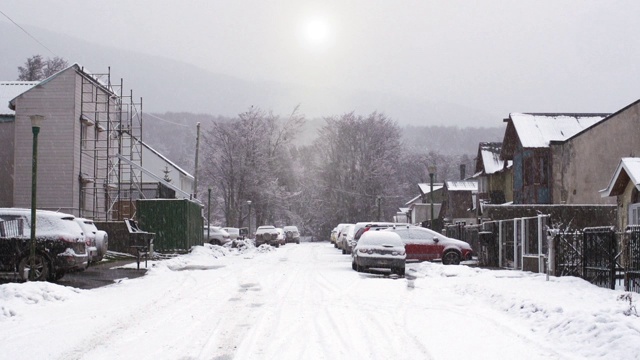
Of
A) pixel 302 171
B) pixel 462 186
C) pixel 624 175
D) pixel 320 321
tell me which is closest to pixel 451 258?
pixel 624 175

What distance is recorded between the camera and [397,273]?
23875 millimetres

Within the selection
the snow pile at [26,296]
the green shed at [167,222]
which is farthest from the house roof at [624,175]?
the green shed at [167,222]

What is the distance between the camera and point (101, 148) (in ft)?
129

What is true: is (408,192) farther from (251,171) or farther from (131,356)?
(131,356)

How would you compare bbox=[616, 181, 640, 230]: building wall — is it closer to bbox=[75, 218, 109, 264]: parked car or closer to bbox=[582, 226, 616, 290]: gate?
bbox=[582, 226, 616, 290]: gate

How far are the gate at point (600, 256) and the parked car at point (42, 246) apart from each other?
12.7 m

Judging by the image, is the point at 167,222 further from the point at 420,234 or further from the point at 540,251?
the point at 540,251

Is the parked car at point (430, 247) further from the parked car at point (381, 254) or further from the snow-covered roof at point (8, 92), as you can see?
the snow-covered roof at point (8, 92)

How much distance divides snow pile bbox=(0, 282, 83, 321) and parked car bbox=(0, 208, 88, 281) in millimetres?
2850

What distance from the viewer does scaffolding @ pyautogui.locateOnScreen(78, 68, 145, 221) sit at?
1467 inches

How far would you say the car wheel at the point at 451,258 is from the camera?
2834cm

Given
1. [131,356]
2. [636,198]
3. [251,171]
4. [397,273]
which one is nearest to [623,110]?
[636,198]

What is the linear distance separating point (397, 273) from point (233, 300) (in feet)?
33.4

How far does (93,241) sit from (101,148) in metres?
20.5
